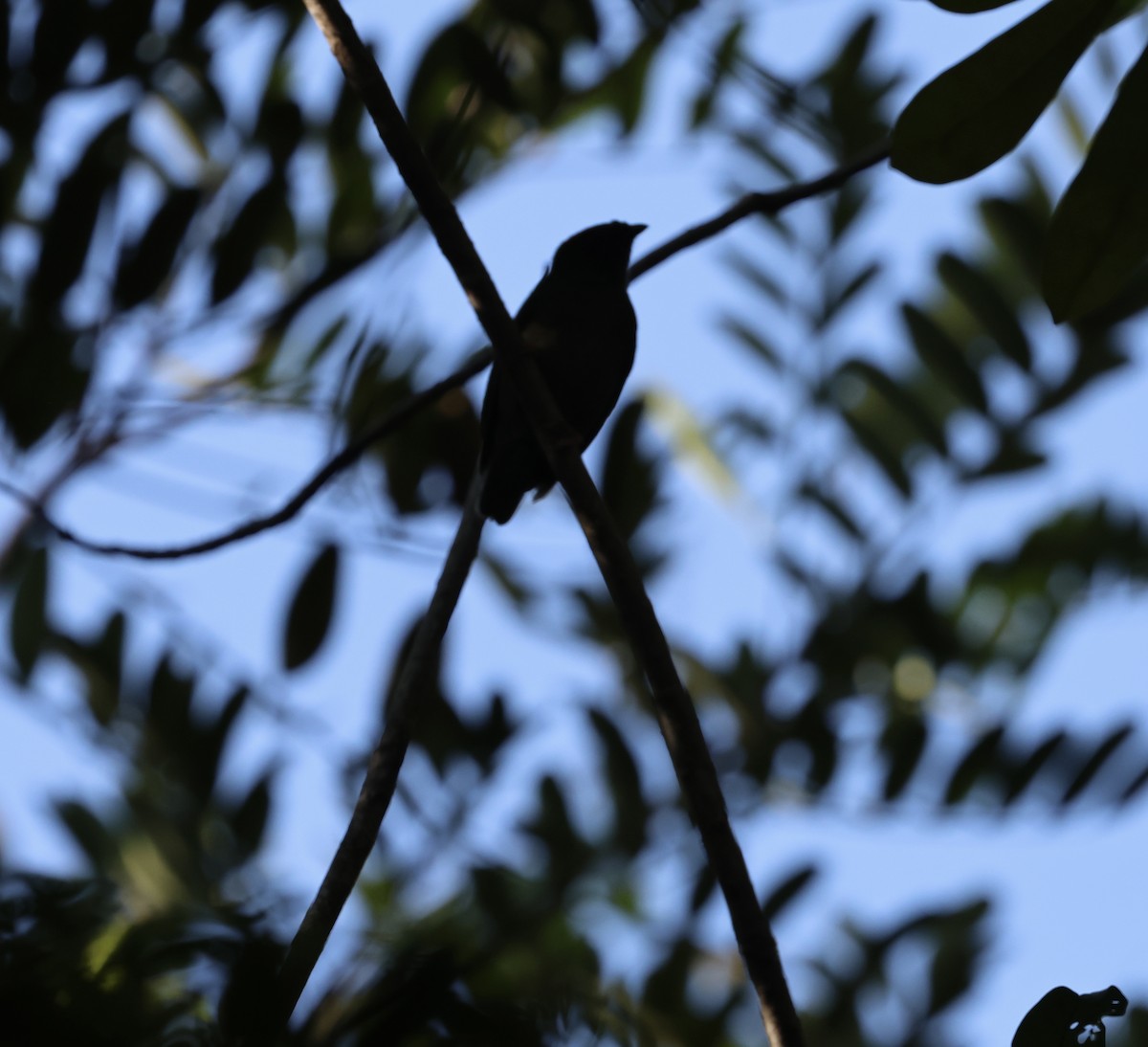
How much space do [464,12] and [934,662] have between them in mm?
2490

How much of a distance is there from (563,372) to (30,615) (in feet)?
6.14

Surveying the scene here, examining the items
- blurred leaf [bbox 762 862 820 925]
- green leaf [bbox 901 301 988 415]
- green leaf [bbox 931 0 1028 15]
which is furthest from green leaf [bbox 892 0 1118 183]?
green leaf [bbox 901 301 988 415]

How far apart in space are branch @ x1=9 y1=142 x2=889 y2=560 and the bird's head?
118 centimetres

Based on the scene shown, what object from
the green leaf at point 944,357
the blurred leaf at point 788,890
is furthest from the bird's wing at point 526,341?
the blurred leaf at point 788,890

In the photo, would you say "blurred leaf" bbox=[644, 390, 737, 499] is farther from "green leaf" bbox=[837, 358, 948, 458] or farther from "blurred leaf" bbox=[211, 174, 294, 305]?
"blurred leaf" bbox=[211, 174, 294, 305]

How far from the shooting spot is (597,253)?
13.8 feet

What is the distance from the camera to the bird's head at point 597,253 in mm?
4031

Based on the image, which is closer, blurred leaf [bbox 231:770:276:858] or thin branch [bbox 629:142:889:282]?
thin branch [bbox 629:142:889:282]

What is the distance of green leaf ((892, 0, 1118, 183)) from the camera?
1724 millimetres

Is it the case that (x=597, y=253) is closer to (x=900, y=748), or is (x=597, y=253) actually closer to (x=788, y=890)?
(x=900, y=748)

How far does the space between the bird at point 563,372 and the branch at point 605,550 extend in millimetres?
1130

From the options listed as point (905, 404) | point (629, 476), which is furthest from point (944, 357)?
point (629, 476)

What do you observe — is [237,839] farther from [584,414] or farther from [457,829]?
[584,414]

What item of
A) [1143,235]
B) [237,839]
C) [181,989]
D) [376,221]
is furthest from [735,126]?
[181,989]
